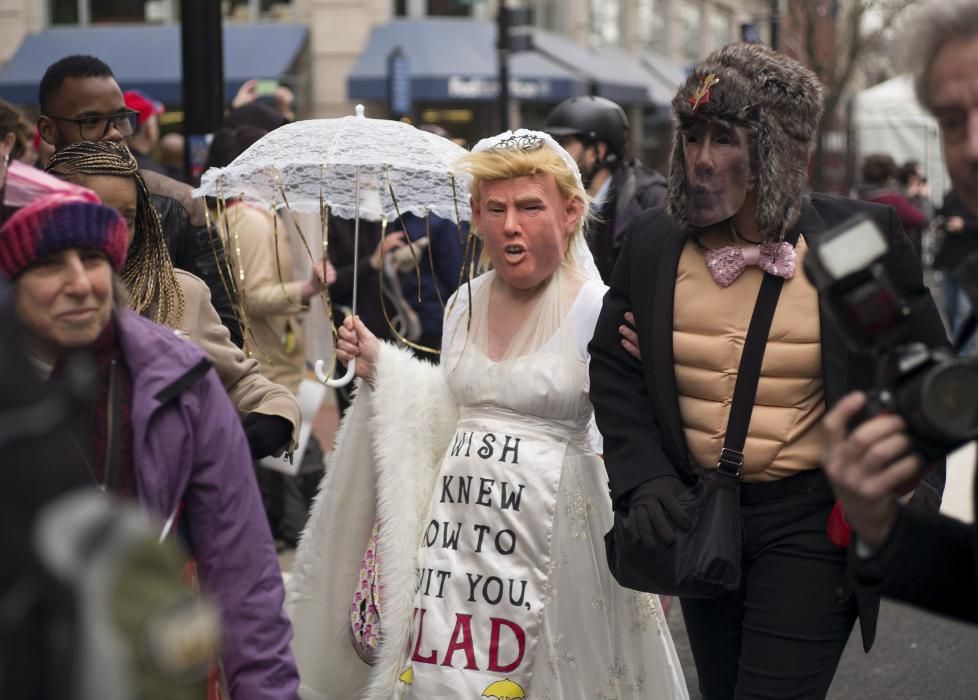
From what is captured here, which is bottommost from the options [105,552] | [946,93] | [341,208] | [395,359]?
[395,359]

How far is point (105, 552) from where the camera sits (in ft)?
4.22

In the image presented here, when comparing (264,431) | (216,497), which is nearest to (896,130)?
(264,431)

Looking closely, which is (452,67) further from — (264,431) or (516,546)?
(264,431)

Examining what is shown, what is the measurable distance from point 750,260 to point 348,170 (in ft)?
6.77

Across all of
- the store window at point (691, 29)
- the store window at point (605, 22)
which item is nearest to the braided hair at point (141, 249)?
the store window at point (605, 22)

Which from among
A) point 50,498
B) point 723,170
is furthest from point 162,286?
point 50,498

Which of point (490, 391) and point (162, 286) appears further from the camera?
point (490, 391)

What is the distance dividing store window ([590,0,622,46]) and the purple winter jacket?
87.6ft

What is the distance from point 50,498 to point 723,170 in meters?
2.40

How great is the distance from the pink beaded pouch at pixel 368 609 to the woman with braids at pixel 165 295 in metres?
0.72

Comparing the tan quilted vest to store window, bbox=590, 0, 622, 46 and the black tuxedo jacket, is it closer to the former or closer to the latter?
the black tuxedo jacket

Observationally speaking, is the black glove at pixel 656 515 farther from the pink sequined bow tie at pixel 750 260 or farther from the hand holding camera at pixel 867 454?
the hand holding camera at pixel 867 454

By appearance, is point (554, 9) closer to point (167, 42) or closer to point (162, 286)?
point (167, 42)

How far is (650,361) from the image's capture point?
3457 mm
